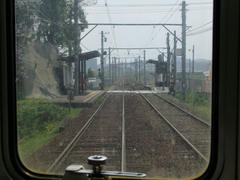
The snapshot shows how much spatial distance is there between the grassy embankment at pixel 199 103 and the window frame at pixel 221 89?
0.05 meters

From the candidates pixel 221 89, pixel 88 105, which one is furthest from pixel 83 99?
pixel 221 89

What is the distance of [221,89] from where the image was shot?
1.29 meters

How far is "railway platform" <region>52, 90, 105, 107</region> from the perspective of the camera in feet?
5.57

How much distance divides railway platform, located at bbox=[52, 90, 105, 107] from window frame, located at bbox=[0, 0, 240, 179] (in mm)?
338

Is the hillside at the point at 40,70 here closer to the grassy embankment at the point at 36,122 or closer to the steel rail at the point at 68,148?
the grassy embankment at the point at 36,122

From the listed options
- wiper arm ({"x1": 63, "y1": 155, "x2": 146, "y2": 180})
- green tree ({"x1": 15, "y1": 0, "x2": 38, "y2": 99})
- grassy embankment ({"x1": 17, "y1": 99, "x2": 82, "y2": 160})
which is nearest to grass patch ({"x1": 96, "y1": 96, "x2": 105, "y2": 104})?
grassy embankment ({"x1": 17, "y1": 99, "x2": 82, "y2": 160})

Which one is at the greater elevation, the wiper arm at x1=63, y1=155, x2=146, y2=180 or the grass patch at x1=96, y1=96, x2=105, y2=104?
the grass patch at x1=96, y1=96, x2=105, y2=104

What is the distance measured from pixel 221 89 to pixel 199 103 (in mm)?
243

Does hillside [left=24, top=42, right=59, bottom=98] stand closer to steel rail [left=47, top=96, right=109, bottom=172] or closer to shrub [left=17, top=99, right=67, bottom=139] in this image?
shrub [left=17, top=99, right=67, bottom=139]

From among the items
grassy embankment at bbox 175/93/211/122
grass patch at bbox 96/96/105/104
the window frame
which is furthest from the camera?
grass patch at bbox 96/96/105/104

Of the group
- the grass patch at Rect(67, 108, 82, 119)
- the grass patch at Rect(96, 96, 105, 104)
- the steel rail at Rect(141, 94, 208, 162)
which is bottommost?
the steel rail at Rect(141, 94, 208, 162)

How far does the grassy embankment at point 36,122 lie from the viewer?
158 centimetres

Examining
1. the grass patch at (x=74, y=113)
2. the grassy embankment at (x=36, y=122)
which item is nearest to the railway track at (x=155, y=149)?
the grass patch at (x=74, y=113)

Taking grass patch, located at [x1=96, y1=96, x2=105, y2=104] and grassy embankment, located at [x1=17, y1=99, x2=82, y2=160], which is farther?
grass patch, located at [x1=96, y1=96, x2=105, y2=104]
